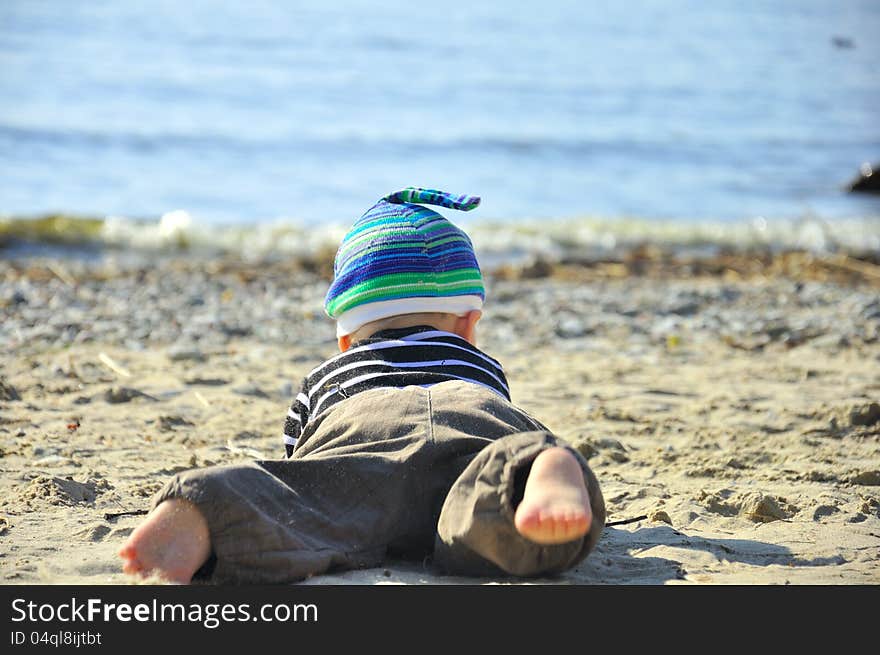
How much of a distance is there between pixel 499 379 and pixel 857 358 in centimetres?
288

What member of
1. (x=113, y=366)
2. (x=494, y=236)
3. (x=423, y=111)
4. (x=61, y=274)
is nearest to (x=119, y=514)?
(x=113, y=366)

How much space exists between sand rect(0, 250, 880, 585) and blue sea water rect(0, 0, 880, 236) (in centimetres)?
406

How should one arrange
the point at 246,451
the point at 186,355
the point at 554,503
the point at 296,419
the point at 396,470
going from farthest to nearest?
the point at 186,355 < the point at 246,451 < the point at 296,419 < the point at 396,470 < the point at 554,503

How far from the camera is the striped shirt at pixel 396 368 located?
2.65 metres

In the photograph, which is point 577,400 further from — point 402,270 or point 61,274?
point 61,274

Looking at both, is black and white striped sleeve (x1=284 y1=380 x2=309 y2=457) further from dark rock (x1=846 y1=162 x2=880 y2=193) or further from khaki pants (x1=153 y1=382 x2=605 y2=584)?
dark rock (x1=846 y1=162 x2=880 y2=193)

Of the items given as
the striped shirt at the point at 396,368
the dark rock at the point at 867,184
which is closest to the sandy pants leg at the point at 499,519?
the striped shirt at the point at 396,368

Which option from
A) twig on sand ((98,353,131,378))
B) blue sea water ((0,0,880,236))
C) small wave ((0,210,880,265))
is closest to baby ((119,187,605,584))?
twig on sand ((98,353,131,378))

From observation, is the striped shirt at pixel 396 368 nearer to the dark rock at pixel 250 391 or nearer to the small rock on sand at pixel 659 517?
the small rock on sand at pixel 659 517

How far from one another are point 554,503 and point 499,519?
0.46ft

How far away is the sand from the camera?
8.43ft

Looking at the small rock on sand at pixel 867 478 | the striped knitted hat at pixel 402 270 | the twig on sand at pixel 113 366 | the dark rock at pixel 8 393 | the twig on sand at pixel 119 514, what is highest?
the striped knitted hat at pixel 402 270

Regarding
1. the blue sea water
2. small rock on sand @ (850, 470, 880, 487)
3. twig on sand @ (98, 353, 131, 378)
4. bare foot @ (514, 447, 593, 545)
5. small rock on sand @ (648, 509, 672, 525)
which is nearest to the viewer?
bare foot @ (514, 447, 593, 545)

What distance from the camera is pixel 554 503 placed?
2.08m
